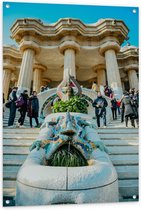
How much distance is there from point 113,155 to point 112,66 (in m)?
9.25

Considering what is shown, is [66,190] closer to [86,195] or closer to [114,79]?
[86,195]

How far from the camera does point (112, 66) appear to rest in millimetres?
11750

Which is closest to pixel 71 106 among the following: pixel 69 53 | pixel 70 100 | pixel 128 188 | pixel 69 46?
pixel 70 100

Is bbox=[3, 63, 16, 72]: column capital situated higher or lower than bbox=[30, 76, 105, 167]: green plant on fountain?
higher

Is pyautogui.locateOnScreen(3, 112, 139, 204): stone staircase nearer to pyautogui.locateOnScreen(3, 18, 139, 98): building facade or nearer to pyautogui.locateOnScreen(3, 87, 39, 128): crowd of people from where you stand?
pyautogui.locateOnScreen(3, 87, 39, 128): crowd of people

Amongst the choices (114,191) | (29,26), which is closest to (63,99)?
(114,191)

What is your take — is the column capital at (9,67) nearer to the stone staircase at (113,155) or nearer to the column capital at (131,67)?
the column capital at (131,67)

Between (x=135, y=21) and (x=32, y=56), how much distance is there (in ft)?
29.7

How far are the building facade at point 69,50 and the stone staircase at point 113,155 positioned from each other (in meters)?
6.40

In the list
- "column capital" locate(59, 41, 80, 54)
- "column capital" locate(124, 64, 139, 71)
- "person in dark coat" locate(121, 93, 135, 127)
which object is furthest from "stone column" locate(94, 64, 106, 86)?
"person in dark coat" locate(121, 93, 135, 127)

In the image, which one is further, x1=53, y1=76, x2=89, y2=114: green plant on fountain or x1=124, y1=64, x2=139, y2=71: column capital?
x1=124, y1=64, x2=139, y2=71: column capital

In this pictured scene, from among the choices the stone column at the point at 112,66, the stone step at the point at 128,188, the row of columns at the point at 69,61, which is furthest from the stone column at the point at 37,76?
the stone step at the point at 128,188

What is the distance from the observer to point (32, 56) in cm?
1184

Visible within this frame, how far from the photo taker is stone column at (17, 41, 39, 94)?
1091 centimetres
